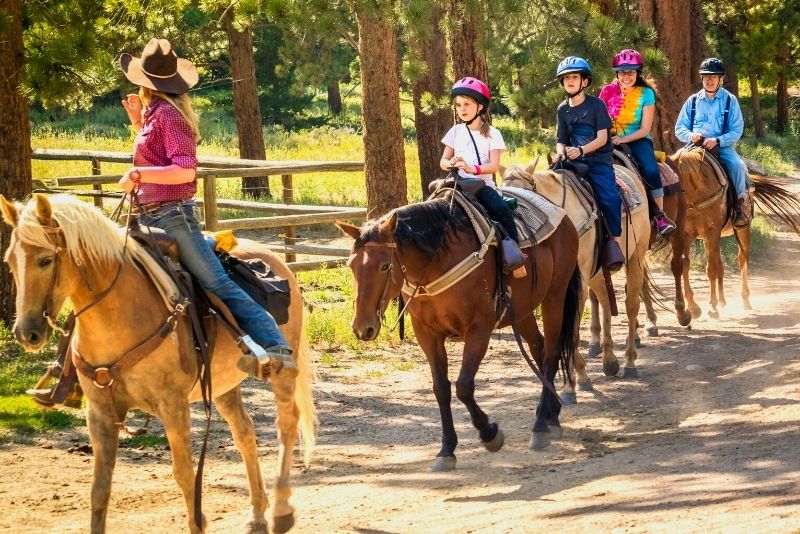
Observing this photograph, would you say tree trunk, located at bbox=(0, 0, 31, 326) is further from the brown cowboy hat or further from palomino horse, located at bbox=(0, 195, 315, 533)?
palomino horse, located at bbox=(0, 195, 315, 533)

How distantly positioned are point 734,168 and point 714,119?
0.69m

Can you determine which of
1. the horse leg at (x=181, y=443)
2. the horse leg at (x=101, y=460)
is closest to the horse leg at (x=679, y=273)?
the horse leg at (x=181, y=443)

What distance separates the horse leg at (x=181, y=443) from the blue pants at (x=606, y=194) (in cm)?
541

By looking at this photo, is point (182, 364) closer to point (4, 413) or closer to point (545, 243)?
point (545, 243)

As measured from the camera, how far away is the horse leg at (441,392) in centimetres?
830

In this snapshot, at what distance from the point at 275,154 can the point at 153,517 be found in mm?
26223

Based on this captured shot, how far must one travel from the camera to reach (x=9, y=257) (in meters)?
5.67

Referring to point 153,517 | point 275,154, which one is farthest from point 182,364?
point 275,154

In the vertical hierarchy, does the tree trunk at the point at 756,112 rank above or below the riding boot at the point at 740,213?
above

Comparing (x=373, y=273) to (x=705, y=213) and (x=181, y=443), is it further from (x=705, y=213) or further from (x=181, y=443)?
(x=705, y=213)

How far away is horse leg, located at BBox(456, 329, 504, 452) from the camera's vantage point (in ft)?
27.0

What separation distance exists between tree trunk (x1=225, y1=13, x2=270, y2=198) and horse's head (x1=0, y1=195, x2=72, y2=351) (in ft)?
61.8

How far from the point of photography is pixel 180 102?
6.54 metres

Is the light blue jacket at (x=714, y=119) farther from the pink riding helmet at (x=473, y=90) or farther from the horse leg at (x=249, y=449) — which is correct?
the horse leg at (x=249, y=449)
